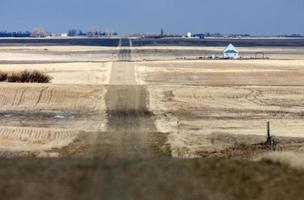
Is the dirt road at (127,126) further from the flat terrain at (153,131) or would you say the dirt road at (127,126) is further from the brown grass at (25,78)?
the brown grass at (25,78)

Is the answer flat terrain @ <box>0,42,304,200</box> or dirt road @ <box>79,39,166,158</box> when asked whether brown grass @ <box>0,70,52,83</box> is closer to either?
flat terrain @ <box>0,42,304,200</box>

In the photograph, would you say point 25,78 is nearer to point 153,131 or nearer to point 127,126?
point 127,126

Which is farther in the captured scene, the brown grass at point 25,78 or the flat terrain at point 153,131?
the brown grass at point 25,78

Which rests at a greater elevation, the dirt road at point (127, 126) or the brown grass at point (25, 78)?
the brown grass at point (25, 78)

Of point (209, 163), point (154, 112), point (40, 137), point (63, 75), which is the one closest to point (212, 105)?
point (154, 112)

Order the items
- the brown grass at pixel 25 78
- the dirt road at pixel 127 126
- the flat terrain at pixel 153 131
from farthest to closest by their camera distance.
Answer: the brown grass at pixel 25 78
the dirt road at pixel 127 126
the flat terrain at pixel 153 131

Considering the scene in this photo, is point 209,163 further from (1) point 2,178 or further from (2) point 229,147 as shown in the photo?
(2) point 229,147

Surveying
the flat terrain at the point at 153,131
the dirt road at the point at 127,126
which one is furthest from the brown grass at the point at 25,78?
the dirt road at the point at 127,126

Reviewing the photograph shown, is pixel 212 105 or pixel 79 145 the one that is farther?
pixel 212 105

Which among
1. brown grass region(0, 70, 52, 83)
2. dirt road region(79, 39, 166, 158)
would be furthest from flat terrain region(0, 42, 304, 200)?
brown grass region(0, 70, 52, 83)
